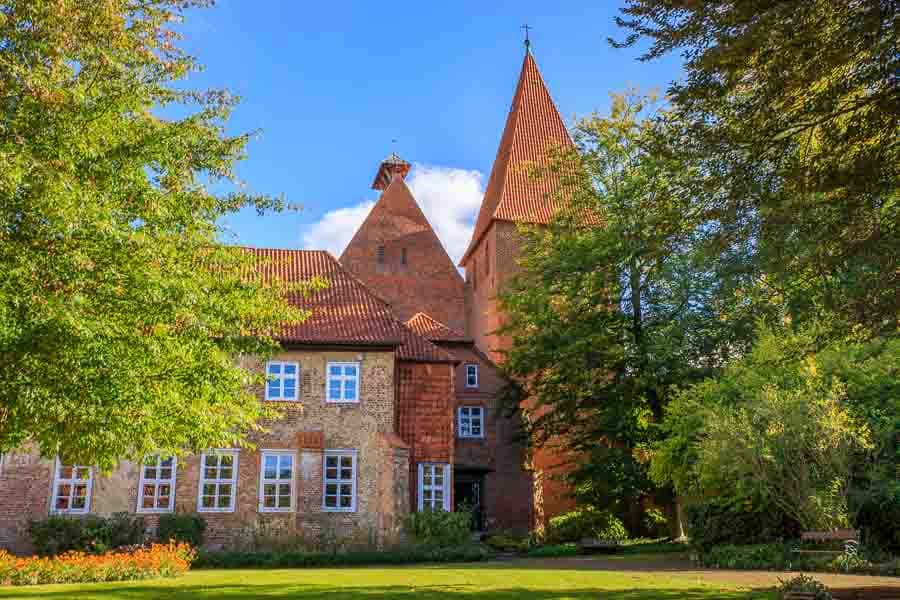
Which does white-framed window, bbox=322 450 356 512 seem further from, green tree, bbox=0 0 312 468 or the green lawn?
green tree, bbox=0 0 312 468

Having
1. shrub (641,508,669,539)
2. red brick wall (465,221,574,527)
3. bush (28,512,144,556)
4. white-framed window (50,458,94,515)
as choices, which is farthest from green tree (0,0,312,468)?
shrub (641,508,669,539)

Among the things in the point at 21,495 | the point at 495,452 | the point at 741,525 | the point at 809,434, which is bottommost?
the point at 741,525

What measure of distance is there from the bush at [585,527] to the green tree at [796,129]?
21.2 meters

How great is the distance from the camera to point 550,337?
30.1 m

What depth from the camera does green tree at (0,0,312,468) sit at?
35.6 feet

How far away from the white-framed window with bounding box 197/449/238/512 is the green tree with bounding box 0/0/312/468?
434 inches

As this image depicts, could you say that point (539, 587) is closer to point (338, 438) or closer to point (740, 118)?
point (740, 118)

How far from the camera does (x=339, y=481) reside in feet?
80.7

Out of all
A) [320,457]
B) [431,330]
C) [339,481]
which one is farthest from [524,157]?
[339,481]

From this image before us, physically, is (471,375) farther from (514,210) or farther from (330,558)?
(330,558)

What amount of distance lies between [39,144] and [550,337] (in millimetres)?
21109

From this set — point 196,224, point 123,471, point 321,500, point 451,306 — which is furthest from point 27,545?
point 451,306

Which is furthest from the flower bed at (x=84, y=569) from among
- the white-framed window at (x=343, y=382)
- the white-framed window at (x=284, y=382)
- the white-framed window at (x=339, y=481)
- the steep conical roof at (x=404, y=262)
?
the steep conical roof at (x=404, y=262)

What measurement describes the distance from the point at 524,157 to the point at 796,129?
116 ft
